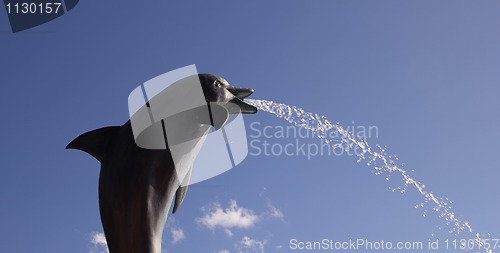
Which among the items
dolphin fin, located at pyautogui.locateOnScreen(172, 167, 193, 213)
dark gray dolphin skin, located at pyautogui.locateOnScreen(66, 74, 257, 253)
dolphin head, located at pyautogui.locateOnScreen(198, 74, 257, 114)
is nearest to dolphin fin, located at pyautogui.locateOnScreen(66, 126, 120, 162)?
dark gray dolphin skin, located at pyautogui.locateOnScreen(66, 74, 257, 253)

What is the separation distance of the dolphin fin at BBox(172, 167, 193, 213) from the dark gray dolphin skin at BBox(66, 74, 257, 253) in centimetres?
36

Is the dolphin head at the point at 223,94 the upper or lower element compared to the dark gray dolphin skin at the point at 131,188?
upper

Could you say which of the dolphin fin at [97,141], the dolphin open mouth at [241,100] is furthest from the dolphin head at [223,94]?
the dolphin fin at [97,141]

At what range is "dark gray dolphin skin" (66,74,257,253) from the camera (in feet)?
19.6

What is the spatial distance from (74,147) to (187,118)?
1.55m

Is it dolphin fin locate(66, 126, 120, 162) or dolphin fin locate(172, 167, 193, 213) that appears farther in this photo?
dolphin fin locate(172, 167, 193, 213)

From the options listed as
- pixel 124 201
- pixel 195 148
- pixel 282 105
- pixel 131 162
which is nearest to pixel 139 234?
pixel 124 201

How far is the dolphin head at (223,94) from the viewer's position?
6.69 m

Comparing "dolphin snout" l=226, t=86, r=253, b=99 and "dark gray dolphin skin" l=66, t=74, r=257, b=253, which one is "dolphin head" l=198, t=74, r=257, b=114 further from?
"dark gray dolphin skin" l=66, t=74, r=257, b=253

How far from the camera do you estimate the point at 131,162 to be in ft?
20.2

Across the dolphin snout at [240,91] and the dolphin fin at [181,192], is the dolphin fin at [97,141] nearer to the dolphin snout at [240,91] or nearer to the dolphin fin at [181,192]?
the dolphin fin at [181,192]

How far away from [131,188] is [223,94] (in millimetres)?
1652

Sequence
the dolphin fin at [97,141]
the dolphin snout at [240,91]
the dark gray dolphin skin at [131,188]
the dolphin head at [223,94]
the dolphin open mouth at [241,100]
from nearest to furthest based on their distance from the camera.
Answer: the dark gray dolphin skin at [131,188], the dolphin fin at [97,141], the dolphin head at [223,94], the dolphin open mouth at [241,100], the dolphin snout at [240,91]

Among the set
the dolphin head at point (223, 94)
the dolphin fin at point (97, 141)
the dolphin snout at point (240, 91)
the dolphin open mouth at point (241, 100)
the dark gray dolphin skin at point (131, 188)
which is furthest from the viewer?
the dolphin snout at point (240, 91)
